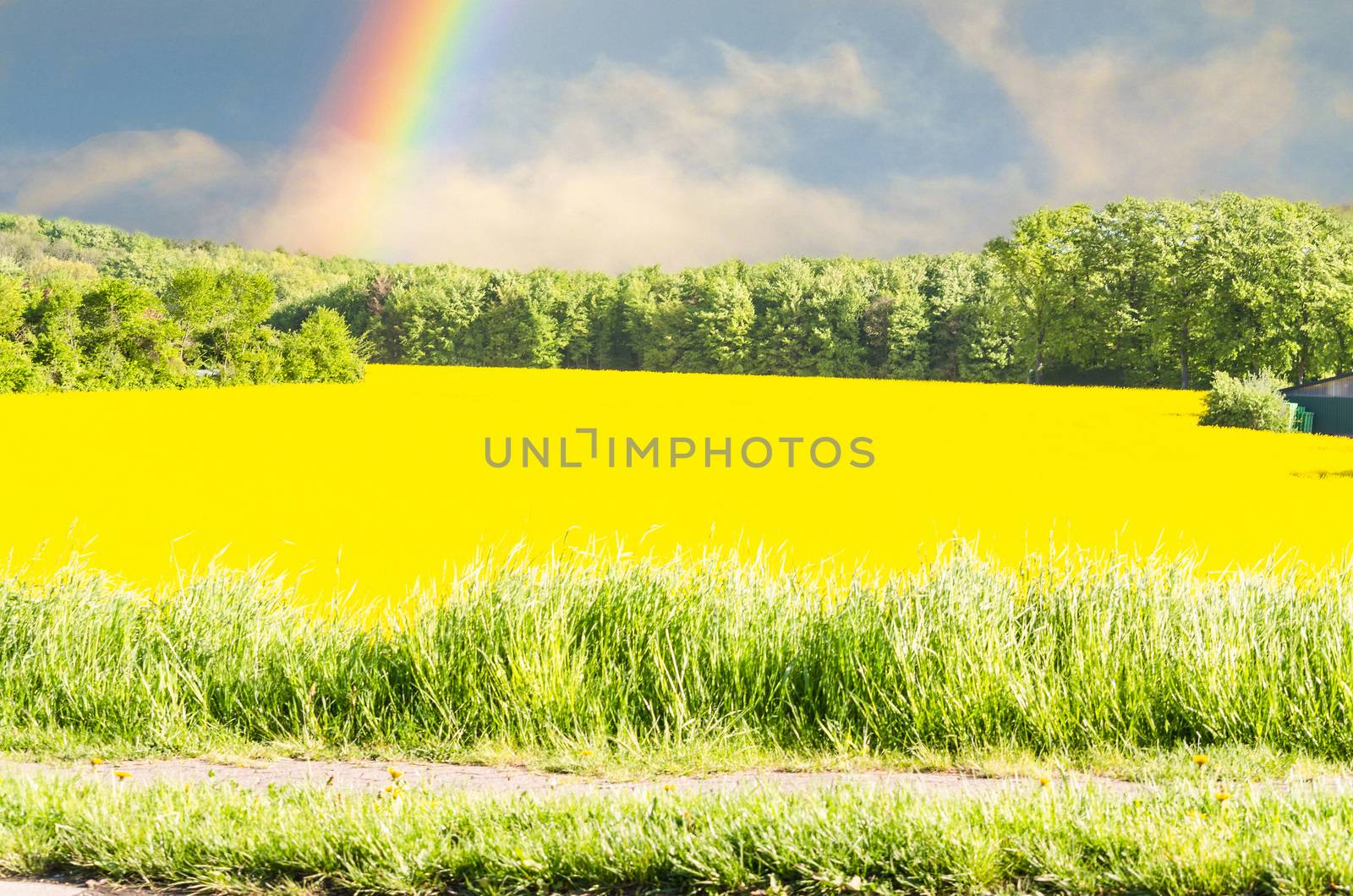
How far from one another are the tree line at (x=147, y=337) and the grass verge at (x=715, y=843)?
83.8ft

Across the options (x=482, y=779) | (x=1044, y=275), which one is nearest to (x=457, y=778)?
(x=482, y=779)

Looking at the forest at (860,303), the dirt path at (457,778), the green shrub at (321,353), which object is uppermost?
the forest at (860,303)

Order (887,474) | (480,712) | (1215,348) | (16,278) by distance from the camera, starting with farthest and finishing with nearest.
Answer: (1215,348)
(16,278)
(887,474)
(480,712)

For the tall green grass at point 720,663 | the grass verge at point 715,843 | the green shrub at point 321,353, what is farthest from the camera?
the green shrub at point 321,353

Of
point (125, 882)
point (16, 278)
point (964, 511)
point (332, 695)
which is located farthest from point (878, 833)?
point (16, 278)

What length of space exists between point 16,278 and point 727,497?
2129cm

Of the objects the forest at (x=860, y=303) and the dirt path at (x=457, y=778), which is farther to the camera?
the forest at (x=860, y=303)

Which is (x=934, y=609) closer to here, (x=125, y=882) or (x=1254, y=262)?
(x=125, y=882)

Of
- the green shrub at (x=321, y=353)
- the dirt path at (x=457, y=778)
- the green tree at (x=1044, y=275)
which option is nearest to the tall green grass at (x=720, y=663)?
the dirt path at (x=457, y=778)

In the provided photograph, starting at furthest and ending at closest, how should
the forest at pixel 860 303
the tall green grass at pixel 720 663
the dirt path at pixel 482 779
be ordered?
the forest at pixel 860 303, the tall green grass at pixel 720 663, the dirt path at pixel 482 779

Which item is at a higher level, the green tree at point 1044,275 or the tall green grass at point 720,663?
the green tree at point 1044,275

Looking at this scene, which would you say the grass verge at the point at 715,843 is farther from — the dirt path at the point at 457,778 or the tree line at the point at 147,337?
the tree line at the point at 147,337

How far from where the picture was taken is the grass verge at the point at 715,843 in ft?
12.0

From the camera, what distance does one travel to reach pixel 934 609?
6.19m
